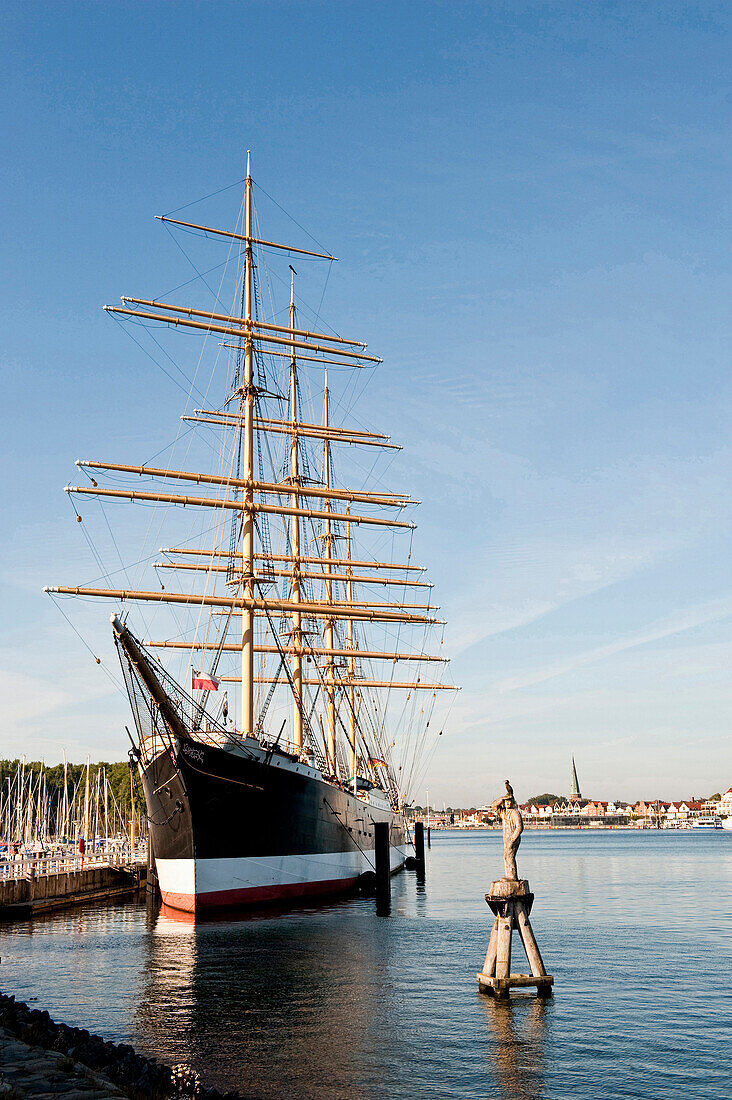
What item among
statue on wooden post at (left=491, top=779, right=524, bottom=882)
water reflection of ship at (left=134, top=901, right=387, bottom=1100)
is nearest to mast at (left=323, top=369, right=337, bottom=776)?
water reflection of ship at (left=134, top=901, right=387, bottom=1100)

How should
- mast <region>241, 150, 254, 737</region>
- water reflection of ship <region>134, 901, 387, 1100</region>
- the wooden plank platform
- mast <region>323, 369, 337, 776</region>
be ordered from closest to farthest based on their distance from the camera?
water reflection of ship <region>134, 901, 387, 1100</region> → the wooden plank platform → mast <region>241, 150, 254, 737</region> → mast <region>323, 369, 337, 776</region>

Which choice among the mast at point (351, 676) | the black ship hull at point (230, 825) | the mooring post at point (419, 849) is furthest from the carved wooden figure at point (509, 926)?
the mooring post at point (419, 849)

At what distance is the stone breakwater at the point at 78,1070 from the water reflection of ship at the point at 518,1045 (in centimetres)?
383

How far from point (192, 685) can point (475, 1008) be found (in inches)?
720

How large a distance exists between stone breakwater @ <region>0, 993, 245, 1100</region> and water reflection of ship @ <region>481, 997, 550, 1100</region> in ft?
12.6

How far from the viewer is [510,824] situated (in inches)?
756

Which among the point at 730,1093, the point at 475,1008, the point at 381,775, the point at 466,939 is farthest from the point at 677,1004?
the point at 381,775

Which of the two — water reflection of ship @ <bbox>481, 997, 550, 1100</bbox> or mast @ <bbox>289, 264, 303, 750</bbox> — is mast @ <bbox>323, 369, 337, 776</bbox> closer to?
mast @ <bbox>289, 264, 303, 750</bbox>

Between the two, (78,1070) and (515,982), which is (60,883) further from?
(78,1070)

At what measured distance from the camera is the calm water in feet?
46.0

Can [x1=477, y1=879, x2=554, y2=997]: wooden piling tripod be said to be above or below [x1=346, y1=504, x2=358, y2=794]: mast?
below

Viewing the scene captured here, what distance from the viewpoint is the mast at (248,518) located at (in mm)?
39344

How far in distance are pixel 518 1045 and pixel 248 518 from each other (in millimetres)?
29453

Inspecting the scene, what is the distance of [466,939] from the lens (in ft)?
97.1
